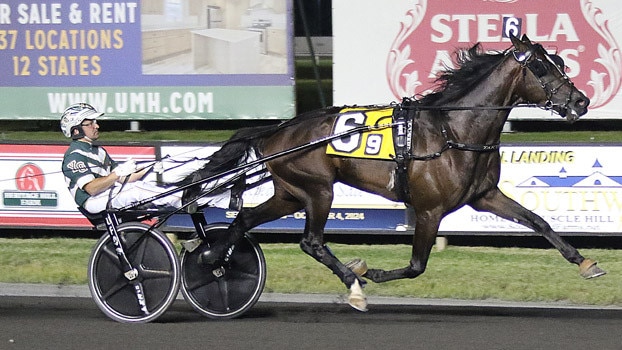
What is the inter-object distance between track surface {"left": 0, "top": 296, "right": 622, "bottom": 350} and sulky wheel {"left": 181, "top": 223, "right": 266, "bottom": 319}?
0.11 meters

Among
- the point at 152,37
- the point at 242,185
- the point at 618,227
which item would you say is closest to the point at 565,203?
the point at 618,227

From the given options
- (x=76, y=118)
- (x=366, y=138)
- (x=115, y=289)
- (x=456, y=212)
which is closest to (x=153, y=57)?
(x=456, y=212)

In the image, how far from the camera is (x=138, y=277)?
7.39 m

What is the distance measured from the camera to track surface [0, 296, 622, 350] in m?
6.64

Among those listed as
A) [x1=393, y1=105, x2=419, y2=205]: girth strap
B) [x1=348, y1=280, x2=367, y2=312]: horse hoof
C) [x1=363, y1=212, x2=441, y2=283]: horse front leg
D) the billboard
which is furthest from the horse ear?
the billboard

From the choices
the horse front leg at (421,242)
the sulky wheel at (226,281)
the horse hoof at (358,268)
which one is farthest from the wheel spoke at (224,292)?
the horse front leg at (421,242)

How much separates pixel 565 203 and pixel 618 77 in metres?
2.78

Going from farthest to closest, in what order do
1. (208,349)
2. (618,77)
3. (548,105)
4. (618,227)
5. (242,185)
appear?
(618,77)
(618,227)
(242,185)
(548,105)
(208,349)

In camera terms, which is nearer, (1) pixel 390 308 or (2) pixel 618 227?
(1) pixel 390 308

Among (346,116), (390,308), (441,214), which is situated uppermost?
(346,116)

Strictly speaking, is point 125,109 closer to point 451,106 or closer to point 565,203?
point 565,203

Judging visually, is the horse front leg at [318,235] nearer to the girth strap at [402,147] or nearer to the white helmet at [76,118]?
the girth strap at [402,147]

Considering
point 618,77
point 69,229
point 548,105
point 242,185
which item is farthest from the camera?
point 618,77

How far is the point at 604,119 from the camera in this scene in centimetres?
1261
